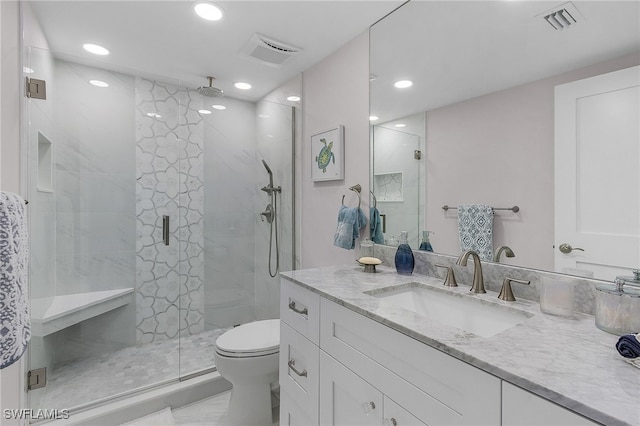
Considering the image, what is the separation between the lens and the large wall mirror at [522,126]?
0.93 metres

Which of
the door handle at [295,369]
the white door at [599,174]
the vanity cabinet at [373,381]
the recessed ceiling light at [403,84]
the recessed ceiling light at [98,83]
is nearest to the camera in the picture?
the vanity cabinet at [373,381]

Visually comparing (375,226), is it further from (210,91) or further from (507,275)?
(210,91)

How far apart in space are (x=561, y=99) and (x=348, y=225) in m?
1.10

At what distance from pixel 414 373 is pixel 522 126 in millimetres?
965

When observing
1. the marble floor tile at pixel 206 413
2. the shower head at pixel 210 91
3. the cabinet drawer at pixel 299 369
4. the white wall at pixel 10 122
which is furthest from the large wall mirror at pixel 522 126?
the white wall at pixel 10 122

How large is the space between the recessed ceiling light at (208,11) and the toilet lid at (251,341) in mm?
1873

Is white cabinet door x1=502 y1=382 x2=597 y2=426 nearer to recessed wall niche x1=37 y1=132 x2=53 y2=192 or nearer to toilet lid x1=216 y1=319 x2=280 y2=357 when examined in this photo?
toilet lid x1=216 y1=319 x2=280 y2=357

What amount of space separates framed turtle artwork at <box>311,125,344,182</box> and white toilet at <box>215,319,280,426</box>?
1136mm

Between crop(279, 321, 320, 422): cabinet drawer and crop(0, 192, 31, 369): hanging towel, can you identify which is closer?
crop(0, 192, 31, 369): hanging towel

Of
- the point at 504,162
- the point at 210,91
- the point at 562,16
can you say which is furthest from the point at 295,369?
the point at 210,91

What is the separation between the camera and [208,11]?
164cm

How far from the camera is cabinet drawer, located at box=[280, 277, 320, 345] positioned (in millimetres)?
1239

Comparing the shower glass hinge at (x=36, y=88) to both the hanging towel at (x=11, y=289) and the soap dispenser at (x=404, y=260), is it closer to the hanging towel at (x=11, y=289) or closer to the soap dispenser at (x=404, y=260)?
the hanging towel at (x=11, y=289)

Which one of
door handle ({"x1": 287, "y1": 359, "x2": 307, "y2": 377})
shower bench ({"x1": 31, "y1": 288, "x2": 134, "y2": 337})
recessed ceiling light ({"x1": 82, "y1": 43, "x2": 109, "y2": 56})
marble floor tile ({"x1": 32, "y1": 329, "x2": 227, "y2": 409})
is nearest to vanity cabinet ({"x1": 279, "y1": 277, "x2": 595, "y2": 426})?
door handle ({"x1": 287, "y1": 359, "x2": 307, "y2": 377})
